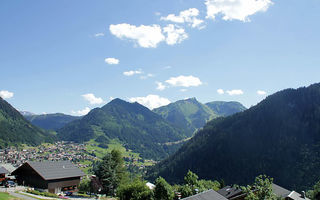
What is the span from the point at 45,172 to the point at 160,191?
116ft

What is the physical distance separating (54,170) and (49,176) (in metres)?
3.37

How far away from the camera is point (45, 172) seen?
219ft

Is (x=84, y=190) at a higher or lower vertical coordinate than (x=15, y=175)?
lower

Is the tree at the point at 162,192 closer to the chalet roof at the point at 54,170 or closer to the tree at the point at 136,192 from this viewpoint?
the tree at the point at 136,192

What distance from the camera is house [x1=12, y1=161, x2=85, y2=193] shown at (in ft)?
215

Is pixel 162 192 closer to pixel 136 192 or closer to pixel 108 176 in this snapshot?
pixel 136 192

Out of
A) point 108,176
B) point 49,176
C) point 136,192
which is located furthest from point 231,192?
point 49,176

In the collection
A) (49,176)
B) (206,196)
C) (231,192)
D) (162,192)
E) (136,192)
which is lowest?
(231,192)

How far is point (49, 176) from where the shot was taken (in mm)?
66062

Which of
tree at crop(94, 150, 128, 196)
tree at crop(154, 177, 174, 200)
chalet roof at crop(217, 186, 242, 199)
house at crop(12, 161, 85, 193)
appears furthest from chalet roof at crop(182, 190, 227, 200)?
house at crop(12, 161, 85, 193)

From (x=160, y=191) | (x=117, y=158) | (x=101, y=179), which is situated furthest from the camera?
(x=117, y=158)

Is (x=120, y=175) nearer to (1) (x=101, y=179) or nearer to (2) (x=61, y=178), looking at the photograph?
(1) (x=101, y=179)

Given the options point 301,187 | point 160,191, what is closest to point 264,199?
point 160,191

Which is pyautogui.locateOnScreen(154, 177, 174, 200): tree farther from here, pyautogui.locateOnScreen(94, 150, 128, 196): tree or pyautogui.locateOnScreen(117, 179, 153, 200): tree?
pyautogui.locateOnScreen(94, 150, 128, 196): tree
